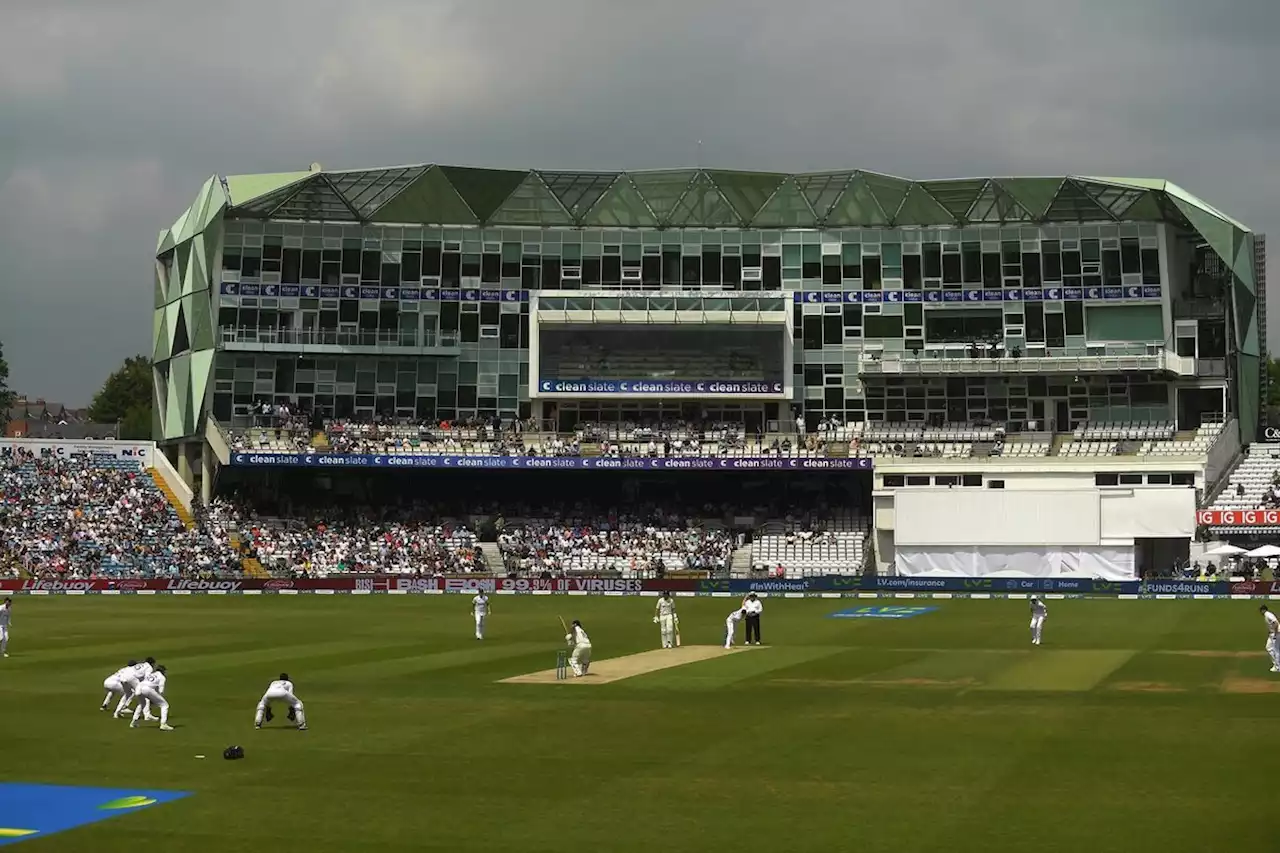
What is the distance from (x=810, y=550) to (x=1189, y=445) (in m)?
21.0

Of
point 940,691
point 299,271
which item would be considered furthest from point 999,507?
point 940,691

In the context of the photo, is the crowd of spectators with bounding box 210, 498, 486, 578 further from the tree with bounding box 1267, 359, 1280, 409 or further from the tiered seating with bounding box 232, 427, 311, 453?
the tree with bounding box 1267, 359, 1280, 409

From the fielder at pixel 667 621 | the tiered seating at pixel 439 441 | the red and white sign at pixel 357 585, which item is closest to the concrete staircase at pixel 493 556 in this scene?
the red and white sign at pixel 357 585

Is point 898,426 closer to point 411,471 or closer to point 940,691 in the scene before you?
point 411,471

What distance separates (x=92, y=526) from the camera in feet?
253

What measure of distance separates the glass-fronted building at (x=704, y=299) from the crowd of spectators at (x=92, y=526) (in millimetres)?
7100

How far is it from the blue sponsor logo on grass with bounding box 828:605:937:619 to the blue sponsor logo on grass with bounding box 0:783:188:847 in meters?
38.2

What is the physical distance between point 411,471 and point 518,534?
980 centimetres

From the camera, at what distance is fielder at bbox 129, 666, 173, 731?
26125mm

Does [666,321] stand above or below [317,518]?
above

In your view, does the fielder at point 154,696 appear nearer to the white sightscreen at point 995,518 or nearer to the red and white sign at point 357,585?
the red and white sign at point 357,585

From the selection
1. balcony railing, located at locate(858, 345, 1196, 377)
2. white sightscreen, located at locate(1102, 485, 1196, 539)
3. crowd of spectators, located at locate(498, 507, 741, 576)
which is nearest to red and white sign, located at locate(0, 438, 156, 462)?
crowd of spectators, located at locate(498, 507, 741, 576)

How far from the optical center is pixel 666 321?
285 feet

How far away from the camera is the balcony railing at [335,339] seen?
8812cm
